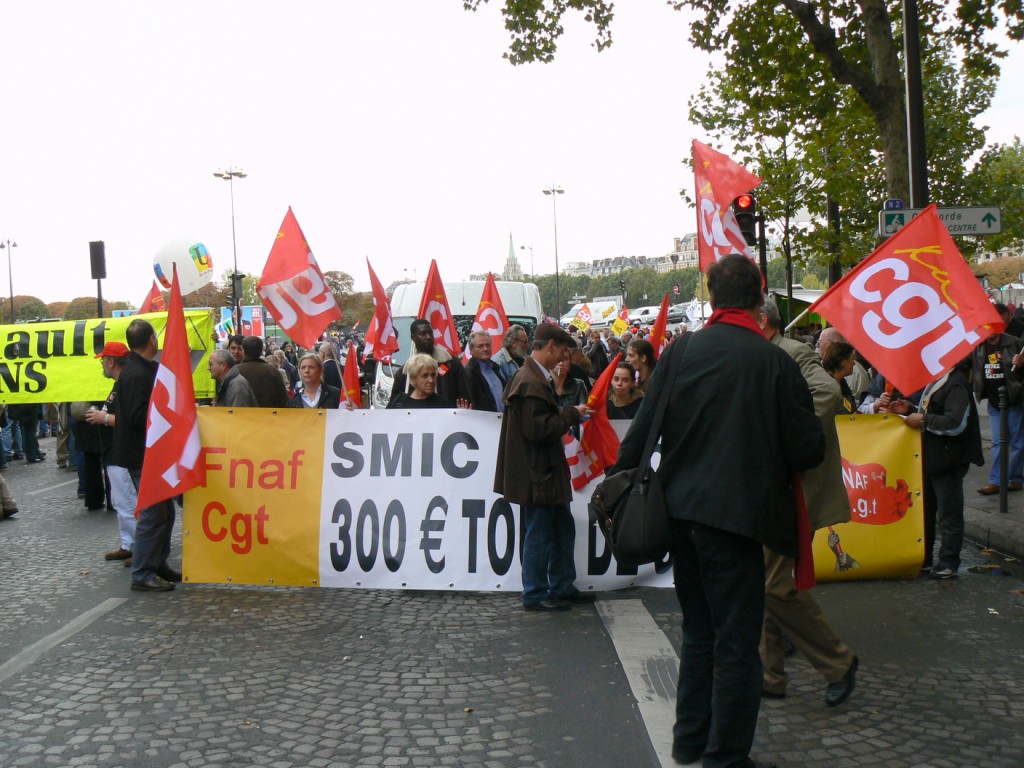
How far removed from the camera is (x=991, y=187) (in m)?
22.7

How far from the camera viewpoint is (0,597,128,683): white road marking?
534 cm

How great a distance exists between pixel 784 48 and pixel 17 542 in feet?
39.9

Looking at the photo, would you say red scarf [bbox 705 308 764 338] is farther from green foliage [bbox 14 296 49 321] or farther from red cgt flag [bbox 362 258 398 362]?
green foliage [bbox 14 296 49 321]

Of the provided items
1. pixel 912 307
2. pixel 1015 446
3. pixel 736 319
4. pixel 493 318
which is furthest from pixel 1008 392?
pixel 736 319

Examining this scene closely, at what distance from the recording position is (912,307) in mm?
5766

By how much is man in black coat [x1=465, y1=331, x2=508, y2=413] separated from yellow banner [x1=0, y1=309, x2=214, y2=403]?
3569mm

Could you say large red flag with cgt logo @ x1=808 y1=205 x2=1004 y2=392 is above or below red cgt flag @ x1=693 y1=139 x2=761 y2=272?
below

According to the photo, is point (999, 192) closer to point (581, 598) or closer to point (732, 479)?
point (581, 598)

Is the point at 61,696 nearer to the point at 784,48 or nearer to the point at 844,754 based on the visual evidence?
the point at 844,754

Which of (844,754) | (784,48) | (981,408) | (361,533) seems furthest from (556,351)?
(981,408)

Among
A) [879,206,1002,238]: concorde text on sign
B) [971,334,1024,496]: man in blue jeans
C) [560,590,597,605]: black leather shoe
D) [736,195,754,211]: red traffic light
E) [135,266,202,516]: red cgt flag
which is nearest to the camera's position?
[560,590,597,605]: black leather shoe

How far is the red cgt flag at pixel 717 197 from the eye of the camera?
8328 millimetres

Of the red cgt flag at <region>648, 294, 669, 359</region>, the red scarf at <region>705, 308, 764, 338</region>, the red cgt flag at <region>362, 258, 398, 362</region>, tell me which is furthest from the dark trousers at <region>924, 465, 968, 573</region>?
the red cgt flag at <region>362, 258, 398, 362</region>

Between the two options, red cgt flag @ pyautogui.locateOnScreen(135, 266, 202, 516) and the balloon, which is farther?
the balloon
